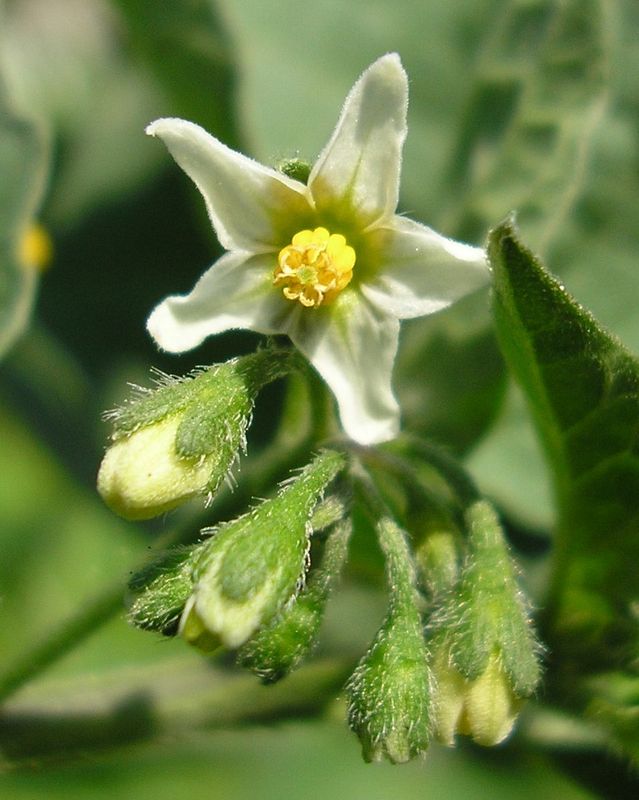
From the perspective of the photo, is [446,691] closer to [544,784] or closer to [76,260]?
[544,784]

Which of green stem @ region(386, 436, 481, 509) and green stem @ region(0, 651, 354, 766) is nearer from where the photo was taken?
green stem @ region(386, 436, 481, 509)

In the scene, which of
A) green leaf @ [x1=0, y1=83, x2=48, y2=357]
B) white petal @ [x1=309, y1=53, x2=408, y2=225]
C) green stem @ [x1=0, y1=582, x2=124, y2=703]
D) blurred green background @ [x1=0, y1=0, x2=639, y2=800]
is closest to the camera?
white petal @ [x1=309, y1=53, x2=408, y2=225]

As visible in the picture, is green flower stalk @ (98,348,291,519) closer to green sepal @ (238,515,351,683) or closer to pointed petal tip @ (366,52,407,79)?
green sepal @ (238,515,351,683)

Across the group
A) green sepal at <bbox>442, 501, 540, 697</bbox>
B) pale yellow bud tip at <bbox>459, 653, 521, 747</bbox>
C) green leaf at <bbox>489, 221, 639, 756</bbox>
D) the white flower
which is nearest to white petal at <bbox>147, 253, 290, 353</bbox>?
the white flower

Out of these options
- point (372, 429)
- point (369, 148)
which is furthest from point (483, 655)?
point (369, 148)

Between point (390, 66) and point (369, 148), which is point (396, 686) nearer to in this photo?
point (369, 148)

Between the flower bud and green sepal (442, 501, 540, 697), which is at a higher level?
the flower bud
